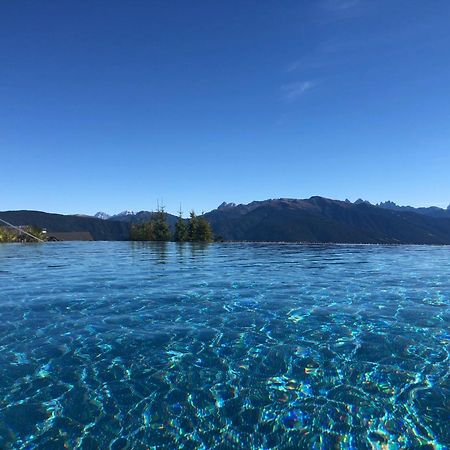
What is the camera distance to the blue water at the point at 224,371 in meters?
6.24

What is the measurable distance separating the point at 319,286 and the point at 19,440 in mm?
16412

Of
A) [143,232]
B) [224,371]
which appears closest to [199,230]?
[143,232]

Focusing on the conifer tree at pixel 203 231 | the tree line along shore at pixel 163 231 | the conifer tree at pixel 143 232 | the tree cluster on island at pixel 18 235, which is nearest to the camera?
the tree cluster on island at pixel 18 235

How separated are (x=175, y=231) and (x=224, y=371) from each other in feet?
261

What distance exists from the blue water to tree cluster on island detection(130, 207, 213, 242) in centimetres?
6857

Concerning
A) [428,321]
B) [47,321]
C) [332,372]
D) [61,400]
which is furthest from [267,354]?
[47,321]

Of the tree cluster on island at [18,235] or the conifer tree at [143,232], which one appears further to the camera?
the conifer tree at [143,232]

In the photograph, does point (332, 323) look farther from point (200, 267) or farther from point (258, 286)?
point (200, 267)

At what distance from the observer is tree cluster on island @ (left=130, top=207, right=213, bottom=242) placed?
85812mm

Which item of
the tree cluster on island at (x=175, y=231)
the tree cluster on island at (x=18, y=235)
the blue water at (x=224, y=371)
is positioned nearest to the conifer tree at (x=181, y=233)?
the tree cluster on island at (x=175, y=231)

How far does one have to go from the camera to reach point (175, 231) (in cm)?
8700

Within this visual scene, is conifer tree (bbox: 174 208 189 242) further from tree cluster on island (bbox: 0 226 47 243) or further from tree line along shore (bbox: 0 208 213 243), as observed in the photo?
tree cluster on island (bbox: 0 226 47 243)

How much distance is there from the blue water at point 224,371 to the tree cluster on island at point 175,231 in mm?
68574

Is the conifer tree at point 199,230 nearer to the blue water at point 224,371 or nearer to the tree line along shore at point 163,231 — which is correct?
the tree line along shore at point 163,231
